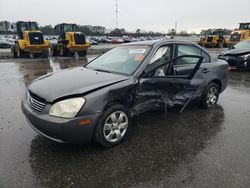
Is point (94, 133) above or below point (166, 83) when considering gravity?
below

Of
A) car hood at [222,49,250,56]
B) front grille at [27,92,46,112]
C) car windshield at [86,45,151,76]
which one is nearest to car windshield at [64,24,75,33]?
car hood at [222,49,250,56]

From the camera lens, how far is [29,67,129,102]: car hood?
2984mm

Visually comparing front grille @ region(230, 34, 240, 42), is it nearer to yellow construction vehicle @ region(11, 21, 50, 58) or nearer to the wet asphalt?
yellow construction vehicle @ region(11, 21, 50, 58)

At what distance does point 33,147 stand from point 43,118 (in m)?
0.71

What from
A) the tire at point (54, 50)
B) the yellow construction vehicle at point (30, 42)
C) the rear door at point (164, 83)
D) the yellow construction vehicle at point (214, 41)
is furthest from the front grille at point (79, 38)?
the yellow construction vehicle at point (214, 41)

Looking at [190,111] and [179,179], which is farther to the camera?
[190,111]

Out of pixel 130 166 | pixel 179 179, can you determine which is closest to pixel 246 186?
pixel 179 179

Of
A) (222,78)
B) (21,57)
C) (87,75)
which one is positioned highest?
(87,75)

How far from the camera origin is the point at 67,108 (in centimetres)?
285

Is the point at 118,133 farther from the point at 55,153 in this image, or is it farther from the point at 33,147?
the point at 33,147

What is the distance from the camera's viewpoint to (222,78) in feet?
16.8

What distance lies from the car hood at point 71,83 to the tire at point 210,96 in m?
2.26

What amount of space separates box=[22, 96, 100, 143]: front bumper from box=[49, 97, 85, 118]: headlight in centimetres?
6

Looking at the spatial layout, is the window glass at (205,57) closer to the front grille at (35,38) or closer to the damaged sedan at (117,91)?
the damaged sedan at (117,91)
